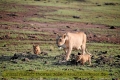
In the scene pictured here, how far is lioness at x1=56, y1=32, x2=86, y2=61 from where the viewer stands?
2062 cm

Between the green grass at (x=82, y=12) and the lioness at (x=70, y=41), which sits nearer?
the lioness at (x=70, y=41)

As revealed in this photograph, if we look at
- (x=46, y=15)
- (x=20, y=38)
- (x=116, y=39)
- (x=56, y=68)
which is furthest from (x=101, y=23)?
(x=56, y=68)

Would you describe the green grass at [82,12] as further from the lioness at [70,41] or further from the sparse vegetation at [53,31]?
the lioness at [70,41]

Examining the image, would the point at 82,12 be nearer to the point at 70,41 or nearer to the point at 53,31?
A: the point at 53,31

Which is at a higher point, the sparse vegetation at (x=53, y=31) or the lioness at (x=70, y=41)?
the lioness at (x=70, y=41)

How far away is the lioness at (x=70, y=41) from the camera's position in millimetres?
20625

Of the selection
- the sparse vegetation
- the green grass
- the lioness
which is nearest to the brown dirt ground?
the sparse vegetation

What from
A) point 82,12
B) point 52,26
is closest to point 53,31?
point 52,26

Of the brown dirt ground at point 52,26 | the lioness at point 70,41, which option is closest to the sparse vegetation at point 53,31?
the brown dirt ground at point 52,26

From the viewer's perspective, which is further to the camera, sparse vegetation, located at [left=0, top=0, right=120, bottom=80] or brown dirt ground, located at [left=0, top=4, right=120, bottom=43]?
brown dirt ground, located at [left=0, top=4, right=120, bottom=43]

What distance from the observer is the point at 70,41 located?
21203 mm

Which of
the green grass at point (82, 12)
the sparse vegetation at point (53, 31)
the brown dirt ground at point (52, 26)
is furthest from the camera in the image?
the green grass at point (82, 12)

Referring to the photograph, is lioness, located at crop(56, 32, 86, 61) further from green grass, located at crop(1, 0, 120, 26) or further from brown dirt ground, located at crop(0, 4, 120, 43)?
green grass, located at crop(1, 0, 120, 26)

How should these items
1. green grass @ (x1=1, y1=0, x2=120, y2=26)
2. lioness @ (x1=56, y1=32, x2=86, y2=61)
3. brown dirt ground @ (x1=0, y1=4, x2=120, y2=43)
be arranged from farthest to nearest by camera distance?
1. green grass @ (x1=1, y1=0, x2=120, y2=26)
2. brown dirt ground @ (x1=0, y1=4, x2=120, y2=43)
3. lioness @ (x1=56, y1=32, x2=86, y2=61)
